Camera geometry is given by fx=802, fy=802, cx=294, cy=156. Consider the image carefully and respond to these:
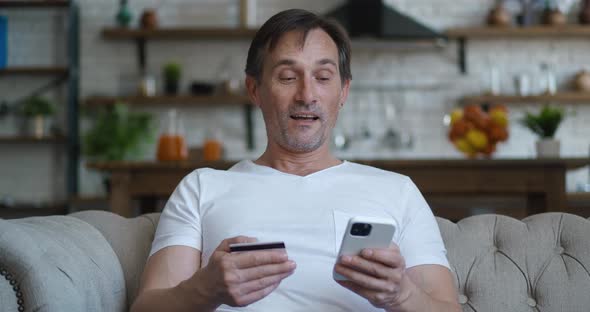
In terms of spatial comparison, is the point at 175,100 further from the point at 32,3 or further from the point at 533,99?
the point at 533,99

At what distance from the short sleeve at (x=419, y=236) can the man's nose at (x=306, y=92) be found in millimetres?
272

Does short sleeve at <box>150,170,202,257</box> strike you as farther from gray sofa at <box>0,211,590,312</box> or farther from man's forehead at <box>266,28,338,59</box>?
man's forehead at <box>266,28,338,59</box>

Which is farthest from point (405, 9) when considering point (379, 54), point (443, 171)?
point (443, 171)

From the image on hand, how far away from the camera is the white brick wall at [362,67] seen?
18.2 ft

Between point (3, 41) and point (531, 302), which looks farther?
point (3, 41)

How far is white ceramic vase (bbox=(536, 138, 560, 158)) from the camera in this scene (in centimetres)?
374

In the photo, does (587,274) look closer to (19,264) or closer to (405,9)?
(19,264)

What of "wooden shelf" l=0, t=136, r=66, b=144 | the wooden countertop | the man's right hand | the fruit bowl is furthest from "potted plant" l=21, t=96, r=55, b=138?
the man's right hand

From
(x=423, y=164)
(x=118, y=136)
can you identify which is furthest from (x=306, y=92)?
(x=118, y=136)

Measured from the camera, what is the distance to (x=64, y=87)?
5.76 m

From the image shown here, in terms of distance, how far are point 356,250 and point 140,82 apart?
4696 millimetres

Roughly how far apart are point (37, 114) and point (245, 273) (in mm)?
4695

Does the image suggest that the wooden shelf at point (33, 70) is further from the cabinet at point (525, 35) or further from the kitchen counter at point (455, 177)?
the cabinet at point (525, 35)

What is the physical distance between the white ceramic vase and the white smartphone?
275cm
